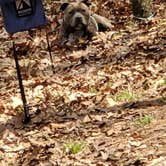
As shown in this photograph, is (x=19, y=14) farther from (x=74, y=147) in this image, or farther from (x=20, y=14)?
(x=74, y=147)

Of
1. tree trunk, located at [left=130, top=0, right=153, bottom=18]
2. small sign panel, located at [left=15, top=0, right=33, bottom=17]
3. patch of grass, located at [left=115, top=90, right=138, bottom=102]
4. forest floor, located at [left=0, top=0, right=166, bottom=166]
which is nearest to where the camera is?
forest floor, located at [left=0, top=0, right=166, bottom=166]

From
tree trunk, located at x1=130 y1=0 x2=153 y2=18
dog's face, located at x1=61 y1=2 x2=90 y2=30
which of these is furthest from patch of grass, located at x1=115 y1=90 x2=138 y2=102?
tree trunk, located at x1=130 y1=0 x2=153 y2=18

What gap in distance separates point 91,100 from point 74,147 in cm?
200

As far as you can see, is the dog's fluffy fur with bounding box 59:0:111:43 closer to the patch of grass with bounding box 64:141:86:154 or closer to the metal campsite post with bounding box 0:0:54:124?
the metal campsite post with bounding box 0:0:54:124

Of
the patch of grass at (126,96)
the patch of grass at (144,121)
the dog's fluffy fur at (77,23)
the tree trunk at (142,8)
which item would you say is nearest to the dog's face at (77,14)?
the dog's fluffy fur at (77,23)

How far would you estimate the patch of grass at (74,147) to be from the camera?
6.60 meters

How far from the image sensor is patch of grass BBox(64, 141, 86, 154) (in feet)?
21.7

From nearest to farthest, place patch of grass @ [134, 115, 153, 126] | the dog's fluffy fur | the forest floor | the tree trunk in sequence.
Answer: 1. the forest floor
2. patch of grass @ [134, 115, 153, 126]
3. the dog's fluffy fur
4. the tree trunk

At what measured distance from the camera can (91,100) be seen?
28.1ft

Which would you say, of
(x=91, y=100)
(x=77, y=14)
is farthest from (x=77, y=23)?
(x=91, y=100)

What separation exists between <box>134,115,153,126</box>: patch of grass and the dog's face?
5.73 m

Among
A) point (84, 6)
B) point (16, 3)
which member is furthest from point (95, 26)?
point (16, 3)

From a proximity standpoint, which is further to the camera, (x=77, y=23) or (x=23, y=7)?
(x=77, y=23)

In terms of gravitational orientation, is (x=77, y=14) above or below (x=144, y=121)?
below
